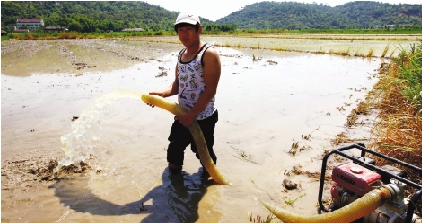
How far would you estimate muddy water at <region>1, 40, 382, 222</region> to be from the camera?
8.89 feet

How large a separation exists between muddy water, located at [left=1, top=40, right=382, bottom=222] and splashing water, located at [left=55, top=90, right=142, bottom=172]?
5 cm

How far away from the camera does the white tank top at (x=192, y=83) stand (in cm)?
260

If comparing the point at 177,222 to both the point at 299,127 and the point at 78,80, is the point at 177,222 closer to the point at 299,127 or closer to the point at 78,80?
the point at 299,127

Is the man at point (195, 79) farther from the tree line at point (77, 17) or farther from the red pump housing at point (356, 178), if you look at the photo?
the tree line at point (77, 17)

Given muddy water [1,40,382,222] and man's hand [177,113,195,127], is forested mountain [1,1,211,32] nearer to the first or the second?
muddy water [1,40,382,222]

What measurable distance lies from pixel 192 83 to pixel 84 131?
7.15 ft

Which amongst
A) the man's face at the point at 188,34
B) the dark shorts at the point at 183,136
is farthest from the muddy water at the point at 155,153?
the man's face at the point at 188,34

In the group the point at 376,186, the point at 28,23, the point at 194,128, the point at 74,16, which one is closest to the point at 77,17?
the point at 74,16

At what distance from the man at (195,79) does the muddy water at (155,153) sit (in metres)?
0.67

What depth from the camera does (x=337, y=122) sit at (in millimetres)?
5152

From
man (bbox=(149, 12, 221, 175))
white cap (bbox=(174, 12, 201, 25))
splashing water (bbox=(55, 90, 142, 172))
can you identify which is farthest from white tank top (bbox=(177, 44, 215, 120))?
splashing water (bbox=(55, 90, 142, 172))

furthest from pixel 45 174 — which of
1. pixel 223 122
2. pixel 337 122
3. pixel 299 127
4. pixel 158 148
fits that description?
pixel 337 122

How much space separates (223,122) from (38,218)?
332 cm

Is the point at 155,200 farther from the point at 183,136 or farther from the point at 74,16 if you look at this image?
the point at 74,16
